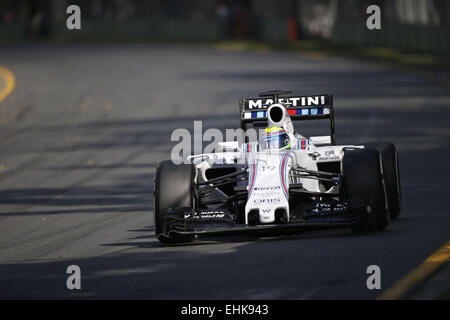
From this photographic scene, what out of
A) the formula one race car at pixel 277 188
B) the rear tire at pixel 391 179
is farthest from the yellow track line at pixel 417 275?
the rear tire at pixel 391 179

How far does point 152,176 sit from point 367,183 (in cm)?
631

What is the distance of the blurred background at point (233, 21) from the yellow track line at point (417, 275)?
94.1 feet

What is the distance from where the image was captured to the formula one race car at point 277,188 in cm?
977

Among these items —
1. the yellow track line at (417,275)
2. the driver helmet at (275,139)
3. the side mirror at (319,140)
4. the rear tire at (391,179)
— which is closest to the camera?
the yellow track line at (417,275)

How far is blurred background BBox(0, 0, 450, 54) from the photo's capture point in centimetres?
4012

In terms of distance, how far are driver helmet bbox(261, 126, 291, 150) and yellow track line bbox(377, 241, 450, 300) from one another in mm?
2444

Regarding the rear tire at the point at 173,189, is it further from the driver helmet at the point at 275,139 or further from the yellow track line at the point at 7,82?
the yellow track line at the point at 7,82

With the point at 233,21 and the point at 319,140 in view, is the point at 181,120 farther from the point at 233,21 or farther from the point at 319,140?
the point at 233,21

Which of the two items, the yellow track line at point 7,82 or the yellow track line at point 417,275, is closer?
the yellow track line at point 417,275

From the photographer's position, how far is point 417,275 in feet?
26.1

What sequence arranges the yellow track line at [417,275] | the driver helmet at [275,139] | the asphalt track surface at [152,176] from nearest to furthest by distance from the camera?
the yellow track line at [417,275] → the asphalt track surface at [152,176] → the driver helmet at [275,139]

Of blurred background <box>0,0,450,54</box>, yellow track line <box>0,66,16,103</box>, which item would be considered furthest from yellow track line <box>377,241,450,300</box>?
blurred background <box>0,0,450,54</box>

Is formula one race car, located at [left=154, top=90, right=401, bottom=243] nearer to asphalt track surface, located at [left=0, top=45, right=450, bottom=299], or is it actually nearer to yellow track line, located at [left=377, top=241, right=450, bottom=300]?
asphalt track surface, located at [left=0, top=45, right=450, bottom=299]
